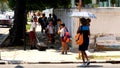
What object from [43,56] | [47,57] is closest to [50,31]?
[43,56]

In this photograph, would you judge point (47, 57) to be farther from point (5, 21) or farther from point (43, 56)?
point (5, 21)

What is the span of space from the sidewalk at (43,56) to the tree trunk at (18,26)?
11.3 feet

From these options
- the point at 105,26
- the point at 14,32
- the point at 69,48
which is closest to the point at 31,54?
the point at 69,48

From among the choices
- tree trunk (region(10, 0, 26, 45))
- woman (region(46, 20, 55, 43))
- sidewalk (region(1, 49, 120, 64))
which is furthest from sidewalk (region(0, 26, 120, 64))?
tree trunk (region(10, 0, 26, 45))

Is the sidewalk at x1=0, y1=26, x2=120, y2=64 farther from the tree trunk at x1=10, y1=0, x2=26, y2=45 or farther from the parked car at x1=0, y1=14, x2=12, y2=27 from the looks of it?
the parked car at x1=0, y1=14, x2=12, y2=27

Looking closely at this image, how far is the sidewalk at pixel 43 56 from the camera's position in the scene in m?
16.9

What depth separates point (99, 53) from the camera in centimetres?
1959

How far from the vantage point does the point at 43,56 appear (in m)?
18.6

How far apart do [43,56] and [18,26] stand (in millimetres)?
7472

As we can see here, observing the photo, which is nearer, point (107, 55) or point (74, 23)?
point (107, 55)

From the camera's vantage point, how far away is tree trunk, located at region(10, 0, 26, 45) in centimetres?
2406

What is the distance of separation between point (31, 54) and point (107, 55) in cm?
359

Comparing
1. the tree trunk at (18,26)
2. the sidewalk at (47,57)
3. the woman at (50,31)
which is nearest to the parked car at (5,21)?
the tree trunk at (18,26)

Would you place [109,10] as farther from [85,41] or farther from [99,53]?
[85,41]
